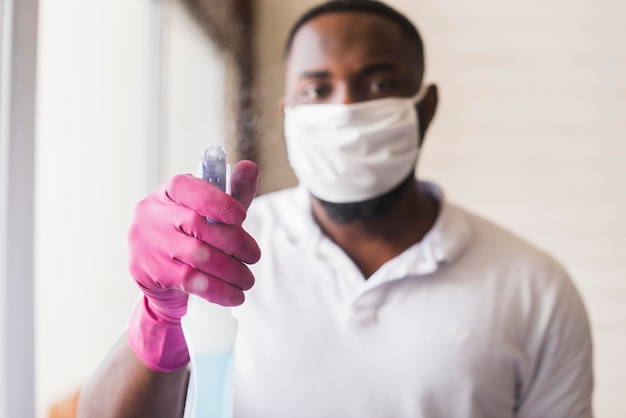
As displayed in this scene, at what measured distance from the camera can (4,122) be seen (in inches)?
24.9

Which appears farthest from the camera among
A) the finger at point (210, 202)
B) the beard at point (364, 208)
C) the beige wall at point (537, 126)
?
the beige wall at point (537, 126)

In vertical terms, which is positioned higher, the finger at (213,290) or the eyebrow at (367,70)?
the eyebrow at (367,70)

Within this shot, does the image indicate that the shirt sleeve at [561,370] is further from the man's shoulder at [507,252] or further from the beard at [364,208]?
the beard at [364,208]

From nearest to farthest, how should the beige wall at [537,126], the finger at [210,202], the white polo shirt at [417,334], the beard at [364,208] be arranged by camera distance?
the finger at [210,202] < the white polo shirt at [417,334] < the beard at [364,208] < the beige wall at [537,126]

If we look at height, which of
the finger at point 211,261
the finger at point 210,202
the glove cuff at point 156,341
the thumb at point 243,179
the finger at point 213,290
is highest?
the thumb at point 243,179

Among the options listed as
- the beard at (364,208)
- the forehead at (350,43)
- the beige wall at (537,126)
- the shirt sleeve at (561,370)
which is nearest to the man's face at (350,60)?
the forehead at (350,43)

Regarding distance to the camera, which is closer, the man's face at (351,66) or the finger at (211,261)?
the finger at (211,261)

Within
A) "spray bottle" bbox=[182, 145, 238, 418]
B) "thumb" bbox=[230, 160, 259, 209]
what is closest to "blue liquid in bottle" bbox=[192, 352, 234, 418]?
"spray bottle" bbox=[182, 145, 238, 418]

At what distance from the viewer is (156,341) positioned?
1.54 feet

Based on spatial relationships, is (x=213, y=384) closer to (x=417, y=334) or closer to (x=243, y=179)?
(x=243, y=179)

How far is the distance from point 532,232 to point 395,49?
1.18 metres

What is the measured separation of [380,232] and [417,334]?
0.52 feet

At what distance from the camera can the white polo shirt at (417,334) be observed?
676 mm

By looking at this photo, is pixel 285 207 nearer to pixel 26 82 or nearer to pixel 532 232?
pixel 26 82
